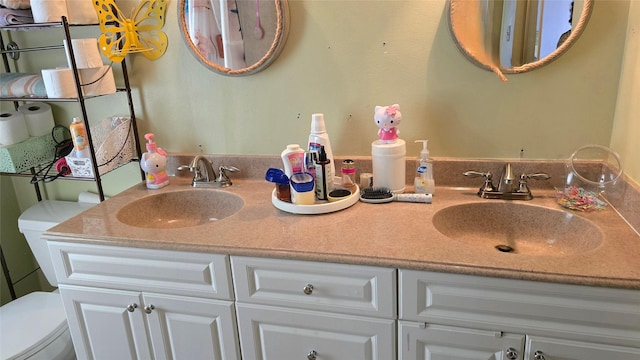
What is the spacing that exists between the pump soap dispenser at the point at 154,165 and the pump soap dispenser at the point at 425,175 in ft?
3.19

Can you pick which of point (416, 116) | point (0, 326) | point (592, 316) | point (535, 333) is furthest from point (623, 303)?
point (0, 326)

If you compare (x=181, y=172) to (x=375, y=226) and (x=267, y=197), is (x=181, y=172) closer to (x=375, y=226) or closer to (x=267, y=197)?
(x=267, y=197)

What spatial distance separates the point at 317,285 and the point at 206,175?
755mm

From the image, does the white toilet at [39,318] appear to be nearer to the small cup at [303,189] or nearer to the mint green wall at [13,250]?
the mint green wall at [13,250]

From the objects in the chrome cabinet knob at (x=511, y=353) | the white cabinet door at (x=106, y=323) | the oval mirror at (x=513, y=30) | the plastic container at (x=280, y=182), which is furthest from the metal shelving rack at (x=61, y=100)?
Result: the chrome cabinet knob at (x=511, y=353)

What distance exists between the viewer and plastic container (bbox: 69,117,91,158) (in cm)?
169

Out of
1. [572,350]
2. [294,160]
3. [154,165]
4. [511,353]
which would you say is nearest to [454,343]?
[511,353]

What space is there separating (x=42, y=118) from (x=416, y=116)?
5.11 feet

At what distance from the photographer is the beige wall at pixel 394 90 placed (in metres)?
1.40

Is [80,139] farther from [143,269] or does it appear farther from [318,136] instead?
[318,136]

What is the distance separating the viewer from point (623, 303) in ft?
3.30

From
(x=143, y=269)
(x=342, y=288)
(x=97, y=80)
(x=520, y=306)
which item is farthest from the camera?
(x=97, y=80)

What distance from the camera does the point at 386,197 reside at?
1474 millimetres

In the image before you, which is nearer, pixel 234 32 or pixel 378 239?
pixel 378 239
